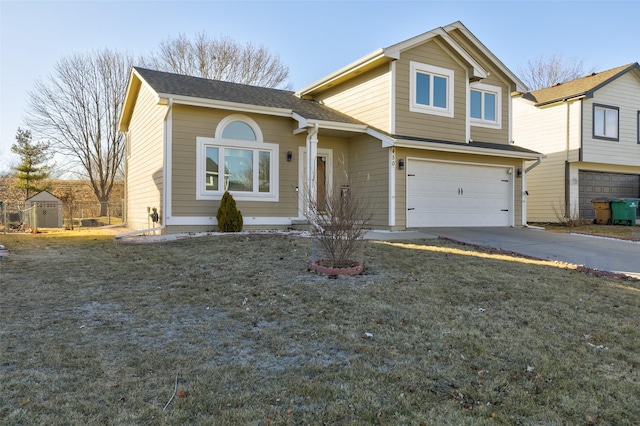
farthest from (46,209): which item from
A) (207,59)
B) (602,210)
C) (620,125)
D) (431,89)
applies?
(620,125)

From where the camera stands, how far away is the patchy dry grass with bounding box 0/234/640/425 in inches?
99.7

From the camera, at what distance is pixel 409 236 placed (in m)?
9.87

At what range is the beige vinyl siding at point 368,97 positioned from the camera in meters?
11.4

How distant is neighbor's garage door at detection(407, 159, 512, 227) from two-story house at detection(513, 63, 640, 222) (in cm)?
506

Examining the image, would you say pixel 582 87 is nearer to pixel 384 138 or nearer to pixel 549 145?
pixel 549 145

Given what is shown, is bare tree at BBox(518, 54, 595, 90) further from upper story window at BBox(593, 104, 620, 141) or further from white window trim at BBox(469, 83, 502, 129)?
white window trim at BBox(469, 83, 502, 129)

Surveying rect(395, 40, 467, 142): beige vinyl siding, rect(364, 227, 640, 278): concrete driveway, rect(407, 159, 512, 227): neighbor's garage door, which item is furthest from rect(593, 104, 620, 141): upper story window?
rect(364, 227, 640, 278): concrete driveway

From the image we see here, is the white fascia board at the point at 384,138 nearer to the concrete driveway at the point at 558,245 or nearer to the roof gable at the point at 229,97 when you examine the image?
the roof gable at the point at 229,97

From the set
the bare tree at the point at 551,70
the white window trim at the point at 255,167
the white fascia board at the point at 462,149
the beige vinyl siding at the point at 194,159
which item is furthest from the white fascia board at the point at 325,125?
the bare tree at the point at 551,70

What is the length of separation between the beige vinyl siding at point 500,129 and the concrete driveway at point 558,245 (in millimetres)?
3063

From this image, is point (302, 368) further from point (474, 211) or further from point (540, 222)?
point (540, 222)

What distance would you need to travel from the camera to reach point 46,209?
17641 millimetres

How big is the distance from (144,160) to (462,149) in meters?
9.56

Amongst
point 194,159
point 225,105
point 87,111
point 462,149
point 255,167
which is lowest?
point 255,167
